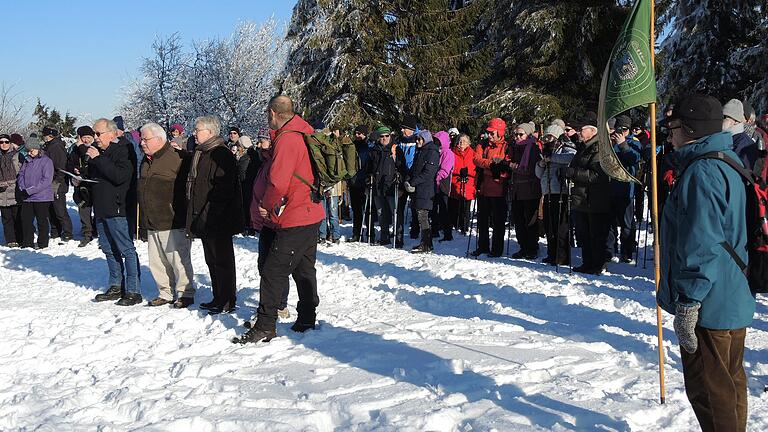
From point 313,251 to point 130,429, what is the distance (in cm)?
262

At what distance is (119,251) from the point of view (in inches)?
316

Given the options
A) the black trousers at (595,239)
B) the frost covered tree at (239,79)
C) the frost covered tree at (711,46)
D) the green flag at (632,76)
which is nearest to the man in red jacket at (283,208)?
the green flag at (632,76)

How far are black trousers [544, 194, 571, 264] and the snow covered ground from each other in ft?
3.62

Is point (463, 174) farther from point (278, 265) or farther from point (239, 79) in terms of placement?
point (239, 79)

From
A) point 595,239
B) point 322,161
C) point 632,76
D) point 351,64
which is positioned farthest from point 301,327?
point 351,64

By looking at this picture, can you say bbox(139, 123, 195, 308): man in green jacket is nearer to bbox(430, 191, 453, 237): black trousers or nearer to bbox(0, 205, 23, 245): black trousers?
bbox(430, 191, 453, 237): black trousers

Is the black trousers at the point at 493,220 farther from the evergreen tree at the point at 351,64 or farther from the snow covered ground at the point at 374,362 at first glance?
the evergreen tree at the point at 351,64

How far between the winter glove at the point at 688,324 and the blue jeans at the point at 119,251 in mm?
6106

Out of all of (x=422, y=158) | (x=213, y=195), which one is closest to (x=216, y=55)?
(x=422, y=158)

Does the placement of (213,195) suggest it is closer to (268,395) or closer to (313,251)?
(313,251)

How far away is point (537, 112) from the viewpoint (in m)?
23.8

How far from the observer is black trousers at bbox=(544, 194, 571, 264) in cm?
996

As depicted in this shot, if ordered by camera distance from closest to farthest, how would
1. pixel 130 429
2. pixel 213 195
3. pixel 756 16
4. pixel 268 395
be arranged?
pixel 130 429 < pixel 268 395 < pixel 213 195 < pixel 756 16

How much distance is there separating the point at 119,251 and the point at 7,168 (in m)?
6.97
